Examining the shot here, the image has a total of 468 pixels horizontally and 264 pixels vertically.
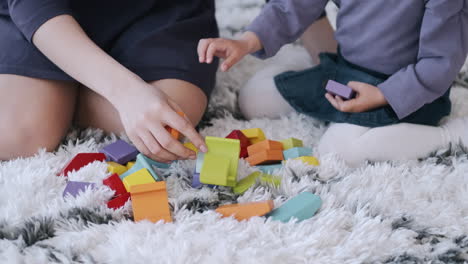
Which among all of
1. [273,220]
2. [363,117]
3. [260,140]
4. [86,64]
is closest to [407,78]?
[363,117]

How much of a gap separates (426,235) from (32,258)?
479 mm

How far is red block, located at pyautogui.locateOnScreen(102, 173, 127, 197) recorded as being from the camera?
2.27 feet

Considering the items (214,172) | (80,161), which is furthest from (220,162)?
(80,161)

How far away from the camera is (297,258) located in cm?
55

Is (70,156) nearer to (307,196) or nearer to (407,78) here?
(307,196)

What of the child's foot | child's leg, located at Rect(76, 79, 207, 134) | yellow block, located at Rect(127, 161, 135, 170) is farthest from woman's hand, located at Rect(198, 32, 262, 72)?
the child's foot

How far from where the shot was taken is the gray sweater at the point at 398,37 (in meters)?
0.82

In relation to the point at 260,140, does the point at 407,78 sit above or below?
above

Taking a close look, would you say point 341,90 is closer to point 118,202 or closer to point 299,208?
point 299,208

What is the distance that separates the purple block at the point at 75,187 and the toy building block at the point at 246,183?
21cm

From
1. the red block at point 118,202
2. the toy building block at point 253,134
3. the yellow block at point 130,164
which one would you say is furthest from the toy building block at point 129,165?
the toy building block at point 253,134

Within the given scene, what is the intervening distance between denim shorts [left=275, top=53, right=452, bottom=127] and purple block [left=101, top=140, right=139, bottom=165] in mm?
355

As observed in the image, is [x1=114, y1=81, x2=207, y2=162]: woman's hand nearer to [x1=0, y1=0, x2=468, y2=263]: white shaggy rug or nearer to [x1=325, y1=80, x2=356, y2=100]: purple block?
[x1=0, y1=0, x2=468, y2=263]: white shaggy rug

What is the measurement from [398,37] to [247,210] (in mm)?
464
